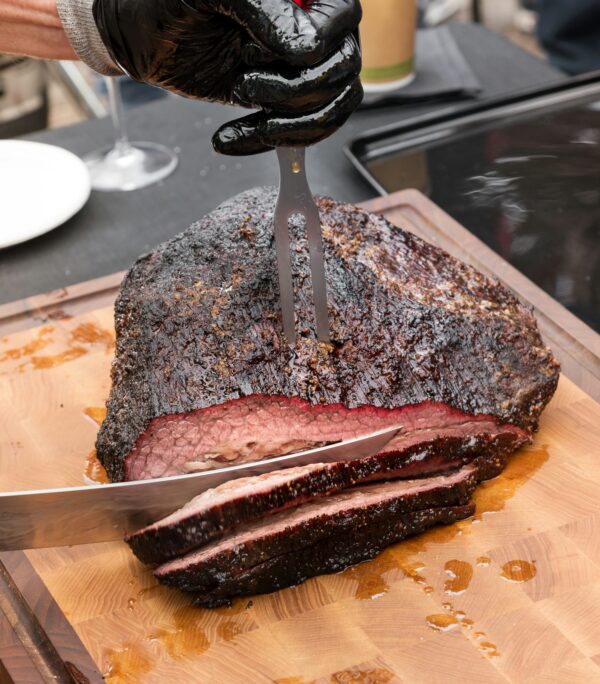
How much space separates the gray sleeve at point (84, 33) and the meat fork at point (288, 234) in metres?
0.67

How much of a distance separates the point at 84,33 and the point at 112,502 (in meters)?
1.26

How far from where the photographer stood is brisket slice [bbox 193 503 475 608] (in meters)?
2.17

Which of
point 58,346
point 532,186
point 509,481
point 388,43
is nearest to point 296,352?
point 509,481

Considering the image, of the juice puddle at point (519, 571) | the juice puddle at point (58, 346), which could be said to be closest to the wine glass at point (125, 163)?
the juice puddle at point (58, 346)

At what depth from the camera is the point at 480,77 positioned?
4.48 metres

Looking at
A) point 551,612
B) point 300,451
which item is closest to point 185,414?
point 300,451

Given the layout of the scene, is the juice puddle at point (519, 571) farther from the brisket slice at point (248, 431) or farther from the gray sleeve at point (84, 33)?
the gray sleeve at point (84, 33)

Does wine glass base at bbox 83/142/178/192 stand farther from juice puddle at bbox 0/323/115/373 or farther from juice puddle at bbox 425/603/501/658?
juice puddle at bbox 425/603/501/658

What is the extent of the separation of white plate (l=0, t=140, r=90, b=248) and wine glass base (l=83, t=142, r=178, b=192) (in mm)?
144

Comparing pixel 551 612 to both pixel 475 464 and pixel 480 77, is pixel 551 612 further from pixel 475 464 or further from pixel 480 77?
pixel 480 77

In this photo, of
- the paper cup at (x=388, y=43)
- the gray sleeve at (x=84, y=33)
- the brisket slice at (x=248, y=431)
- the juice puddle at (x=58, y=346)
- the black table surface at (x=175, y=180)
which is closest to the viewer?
the brisket slice at (x=248, y=431)

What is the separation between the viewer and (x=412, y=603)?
2133 mm

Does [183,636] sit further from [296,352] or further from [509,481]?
[509,481]

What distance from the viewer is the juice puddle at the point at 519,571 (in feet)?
7.09
